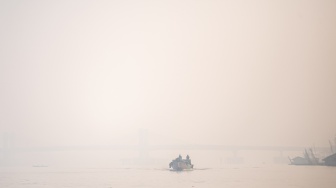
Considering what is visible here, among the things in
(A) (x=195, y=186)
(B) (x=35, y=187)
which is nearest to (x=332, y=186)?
(A) (x=195, y=186)

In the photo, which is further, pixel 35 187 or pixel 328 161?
pixel 328 161

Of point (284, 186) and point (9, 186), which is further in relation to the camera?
point (9, 186)

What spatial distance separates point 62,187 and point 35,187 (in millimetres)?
1567

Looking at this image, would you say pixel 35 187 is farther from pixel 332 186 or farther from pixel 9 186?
pixel 332 186

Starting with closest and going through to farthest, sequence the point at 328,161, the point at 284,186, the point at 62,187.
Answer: the point at 284,186 < the point at 62,187 < the point at 328,161

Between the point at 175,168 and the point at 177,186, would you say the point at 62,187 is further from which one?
the point at 175,168

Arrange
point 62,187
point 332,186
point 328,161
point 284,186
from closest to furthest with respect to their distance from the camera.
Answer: point 332,186 → point 284,186 → point 62,187 → point 328,161

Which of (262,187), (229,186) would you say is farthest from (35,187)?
(262,187)

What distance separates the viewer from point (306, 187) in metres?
20.7

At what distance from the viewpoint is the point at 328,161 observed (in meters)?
39.6

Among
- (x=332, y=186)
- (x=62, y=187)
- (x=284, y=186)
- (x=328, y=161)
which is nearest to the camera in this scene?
(x=332, y=186)

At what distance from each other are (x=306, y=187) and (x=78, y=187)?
12.9 m

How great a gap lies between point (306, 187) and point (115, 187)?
417 inches

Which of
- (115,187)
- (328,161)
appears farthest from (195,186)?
(328,161)
